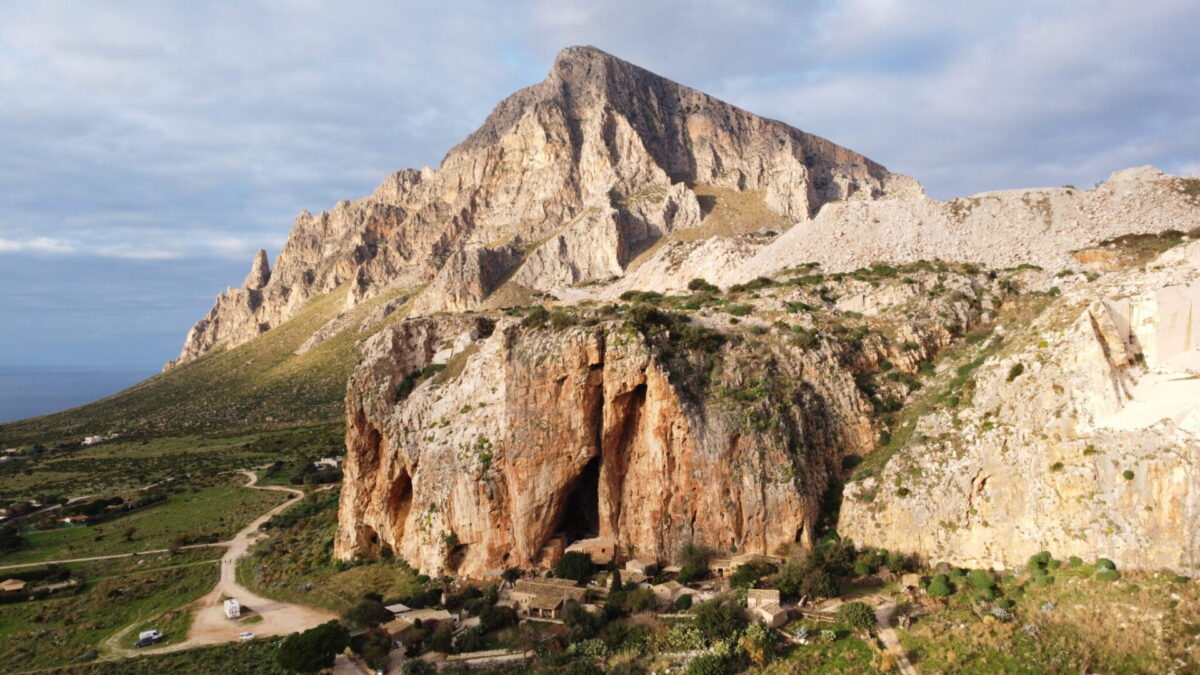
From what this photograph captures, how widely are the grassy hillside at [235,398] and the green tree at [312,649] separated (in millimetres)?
67577

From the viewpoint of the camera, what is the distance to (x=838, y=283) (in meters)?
42.5

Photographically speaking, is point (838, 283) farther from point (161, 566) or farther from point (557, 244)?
point (557, 244)

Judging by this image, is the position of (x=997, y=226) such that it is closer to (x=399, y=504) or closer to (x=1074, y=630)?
(x=1074, y=630)

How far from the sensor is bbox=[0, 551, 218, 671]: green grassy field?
95.8 feet

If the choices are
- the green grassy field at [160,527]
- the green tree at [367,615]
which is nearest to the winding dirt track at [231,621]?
the green tree at [367,615]

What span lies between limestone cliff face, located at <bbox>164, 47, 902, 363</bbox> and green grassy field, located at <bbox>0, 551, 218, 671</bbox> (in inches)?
2922

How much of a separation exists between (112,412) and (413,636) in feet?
376

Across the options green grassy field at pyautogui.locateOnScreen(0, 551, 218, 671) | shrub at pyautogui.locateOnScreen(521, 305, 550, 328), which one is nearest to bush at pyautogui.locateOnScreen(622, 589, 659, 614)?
shrub at pyautogui.locateOnScreen(521, 305, 550, 328)

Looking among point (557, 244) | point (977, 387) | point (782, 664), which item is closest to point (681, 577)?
point (782, 664)

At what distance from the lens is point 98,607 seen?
112ft

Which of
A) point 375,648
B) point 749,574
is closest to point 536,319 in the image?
point 749,574

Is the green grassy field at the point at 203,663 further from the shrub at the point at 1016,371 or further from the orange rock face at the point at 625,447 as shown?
the shrub at the point at 1016,371

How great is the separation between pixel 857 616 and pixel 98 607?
3696 centimetres

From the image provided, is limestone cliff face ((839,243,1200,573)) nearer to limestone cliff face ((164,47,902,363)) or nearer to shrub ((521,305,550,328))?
shrub ((521,305,550,328))
